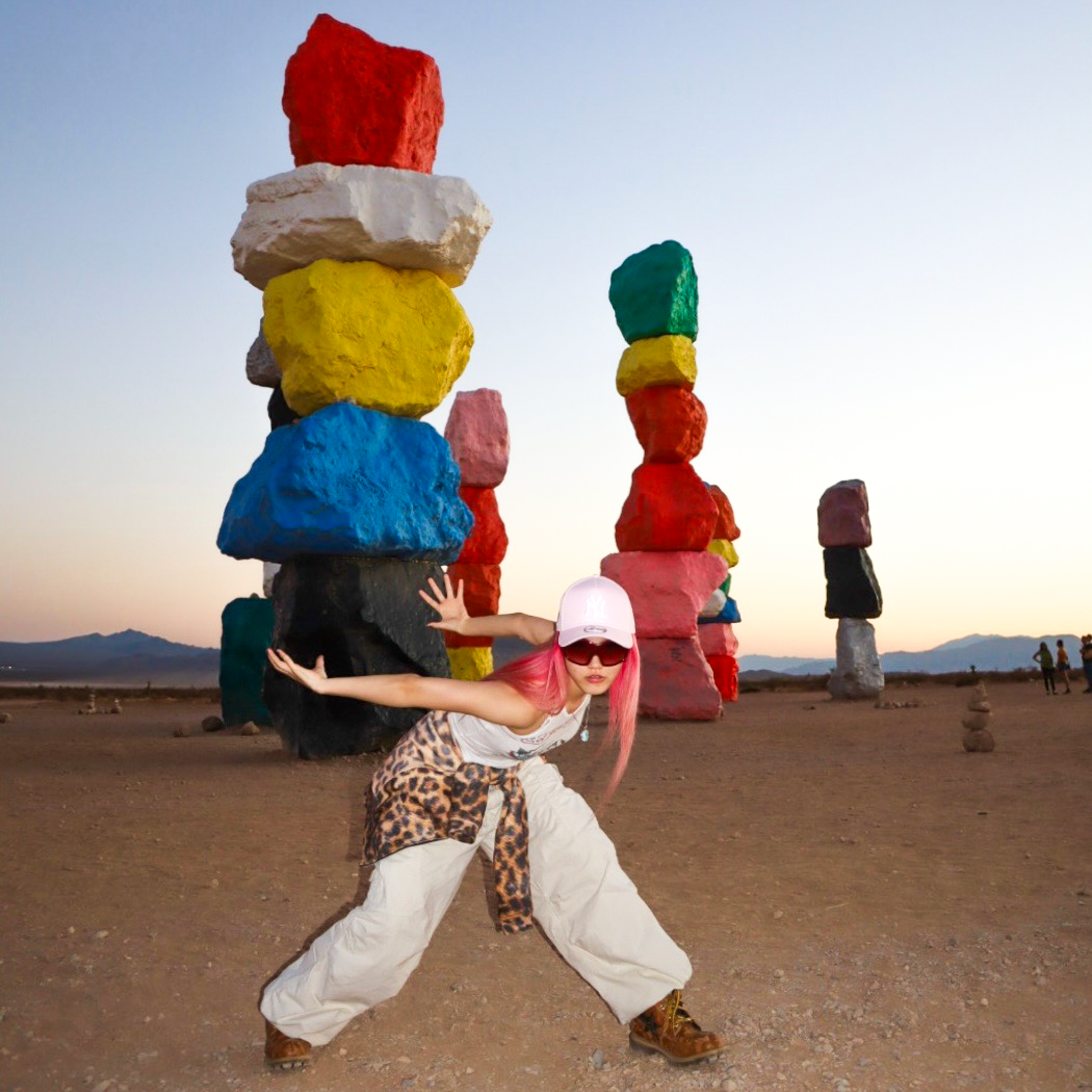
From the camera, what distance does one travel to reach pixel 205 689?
25.2m

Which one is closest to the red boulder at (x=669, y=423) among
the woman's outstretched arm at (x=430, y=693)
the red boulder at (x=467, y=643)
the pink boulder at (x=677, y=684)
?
the pink boulder at (x=677, y=684)

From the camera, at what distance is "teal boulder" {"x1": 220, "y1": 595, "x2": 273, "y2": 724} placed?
13.4 m

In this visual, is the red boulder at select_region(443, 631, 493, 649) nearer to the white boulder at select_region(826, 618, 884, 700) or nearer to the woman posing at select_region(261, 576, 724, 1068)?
the white boulder at select_region(826, 618, 884, 700)

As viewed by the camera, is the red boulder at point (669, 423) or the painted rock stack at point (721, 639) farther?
the painted rock stack at point (721, 639)

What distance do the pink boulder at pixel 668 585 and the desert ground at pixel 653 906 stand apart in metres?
5.10

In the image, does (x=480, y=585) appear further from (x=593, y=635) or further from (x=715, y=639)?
(x=593, y=635)

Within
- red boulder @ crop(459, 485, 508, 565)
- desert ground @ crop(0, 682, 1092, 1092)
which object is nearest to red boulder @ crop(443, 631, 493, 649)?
red boulder @ crop(459, 485, 508, 565)

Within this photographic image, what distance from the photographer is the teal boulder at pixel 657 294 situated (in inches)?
545

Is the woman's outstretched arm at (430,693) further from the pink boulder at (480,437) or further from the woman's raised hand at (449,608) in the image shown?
the pink boulder at (480,437)

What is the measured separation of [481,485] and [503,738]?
43.8 ft

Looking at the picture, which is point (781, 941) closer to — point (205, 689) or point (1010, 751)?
point (1010, 751)

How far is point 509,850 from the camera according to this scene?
2.92 meters

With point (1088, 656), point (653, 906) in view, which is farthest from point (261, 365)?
point (1088, 656)

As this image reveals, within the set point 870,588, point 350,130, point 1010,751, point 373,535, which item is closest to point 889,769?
point 1010,751
